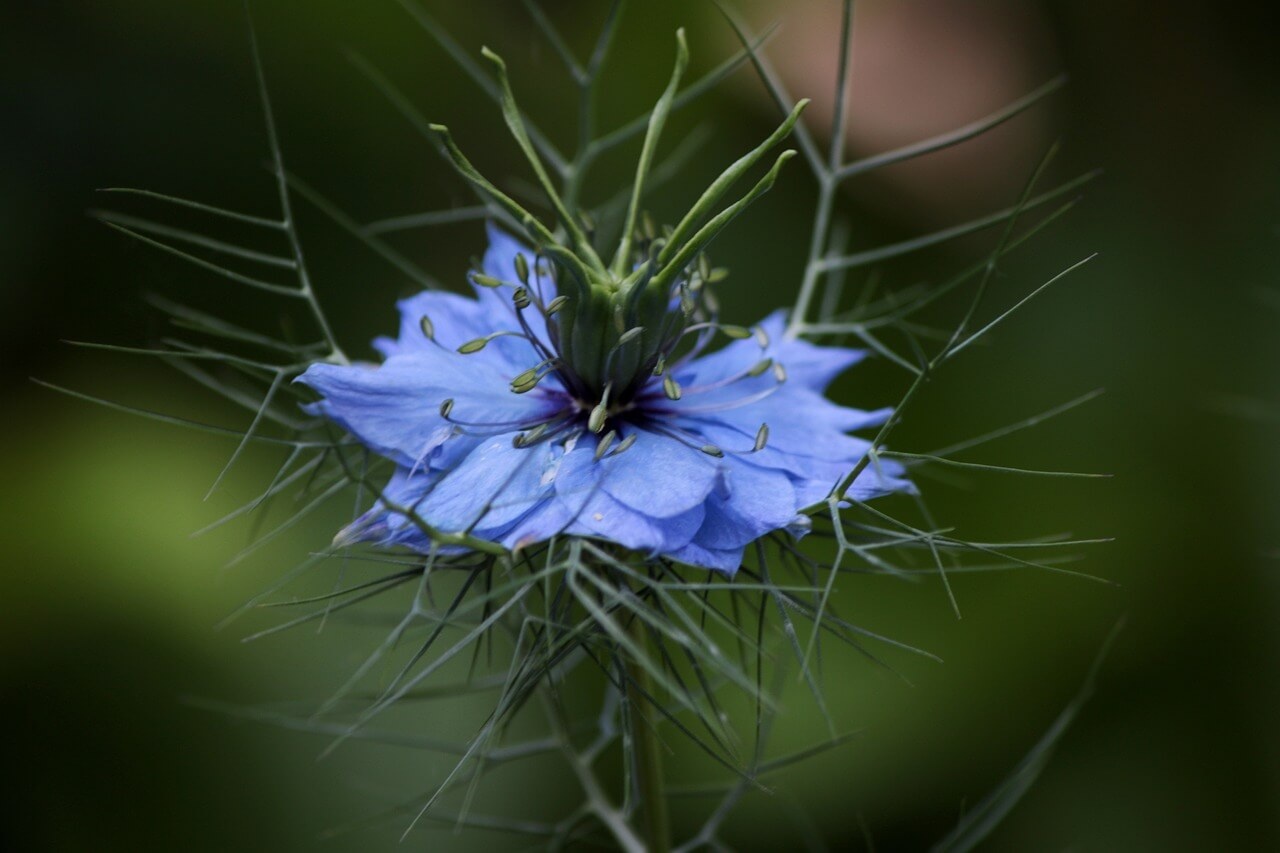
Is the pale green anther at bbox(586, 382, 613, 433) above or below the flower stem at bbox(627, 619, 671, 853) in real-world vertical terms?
above

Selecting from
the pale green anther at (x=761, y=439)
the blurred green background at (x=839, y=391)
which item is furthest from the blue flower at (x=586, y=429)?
the blurred green background at (x=839, y=391)

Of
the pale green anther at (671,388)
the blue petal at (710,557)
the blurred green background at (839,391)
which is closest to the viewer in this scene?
the blue petal at (710,557)

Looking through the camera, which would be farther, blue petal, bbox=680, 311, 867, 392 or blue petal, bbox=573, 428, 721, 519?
blue petal, bbox=680, 311, 867, 392

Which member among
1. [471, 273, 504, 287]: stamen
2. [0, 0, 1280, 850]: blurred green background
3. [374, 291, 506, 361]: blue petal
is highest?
[471, 273, 504, 287]: stamen

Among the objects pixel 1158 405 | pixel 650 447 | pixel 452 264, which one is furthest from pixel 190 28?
pixel 1158 405

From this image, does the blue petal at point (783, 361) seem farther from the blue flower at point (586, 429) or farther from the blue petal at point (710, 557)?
the blue petal at point (710, 557)

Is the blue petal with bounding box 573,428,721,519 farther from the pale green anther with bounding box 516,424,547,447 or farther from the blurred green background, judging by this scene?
the blurred green background

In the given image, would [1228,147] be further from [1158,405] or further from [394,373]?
[394,373]

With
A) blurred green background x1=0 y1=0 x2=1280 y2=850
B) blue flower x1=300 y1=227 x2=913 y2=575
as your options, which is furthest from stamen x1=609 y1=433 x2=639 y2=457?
blurred green background x1=0 y1=0 x2=1280 y2=850
